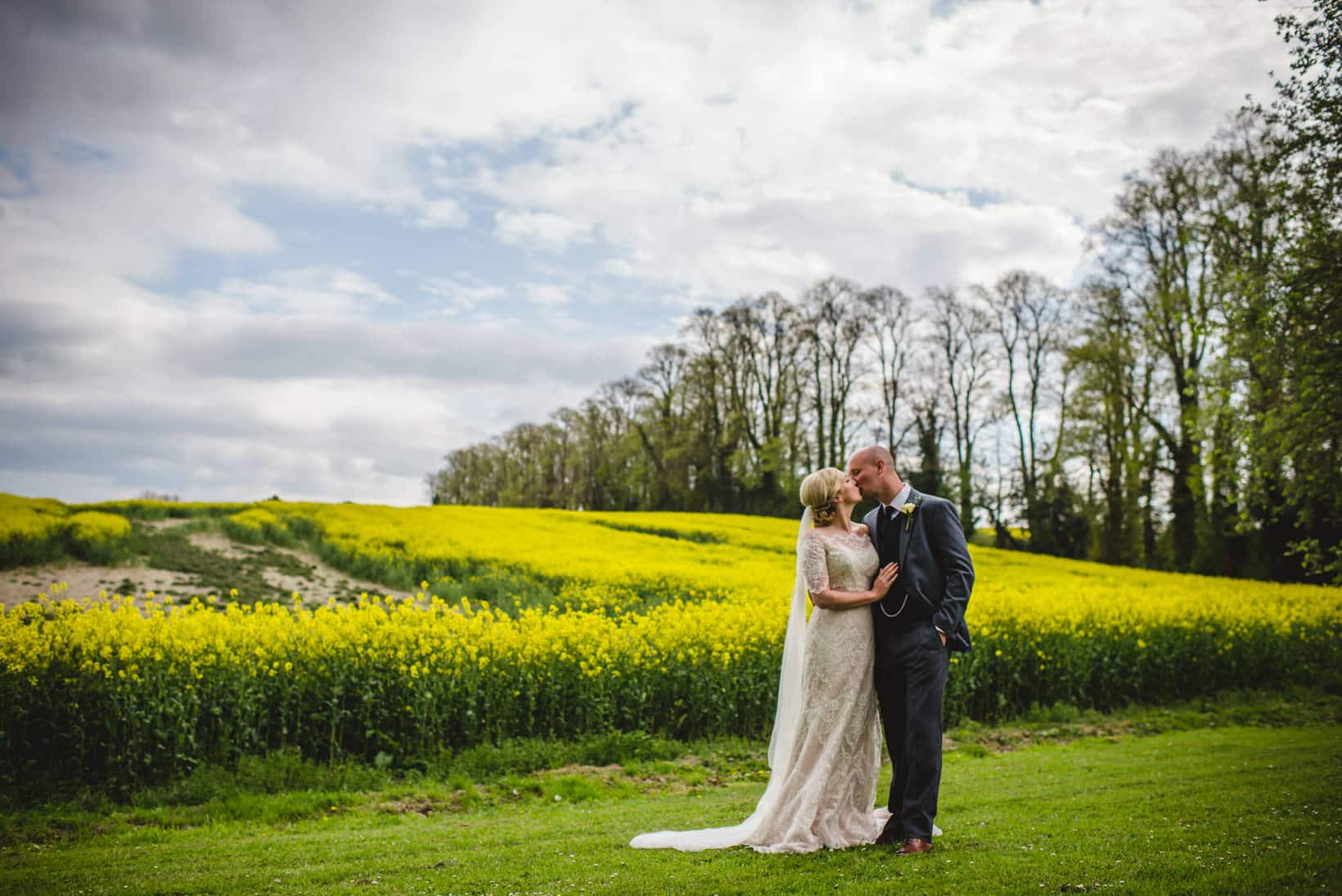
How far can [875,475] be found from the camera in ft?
18.3

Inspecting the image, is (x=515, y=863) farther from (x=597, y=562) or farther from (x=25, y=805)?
(x=597, y=562)

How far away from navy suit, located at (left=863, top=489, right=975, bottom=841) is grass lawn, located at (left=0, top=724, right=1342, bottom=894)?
0.38m

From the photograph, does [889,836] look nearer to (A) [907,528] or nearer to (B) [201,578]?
(A) [907,528]

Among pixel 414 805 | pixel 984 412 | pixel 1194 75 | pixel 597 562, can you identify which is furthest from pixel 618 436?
pixel 414 805

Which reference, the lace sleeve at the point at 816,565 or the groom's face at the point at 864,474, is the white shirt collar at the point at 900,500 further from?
the lace sleeve at the point at 816,565

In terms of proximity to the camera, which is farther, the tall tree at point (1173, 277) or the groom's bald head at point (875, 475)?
the tall tree at point (1173, 277)

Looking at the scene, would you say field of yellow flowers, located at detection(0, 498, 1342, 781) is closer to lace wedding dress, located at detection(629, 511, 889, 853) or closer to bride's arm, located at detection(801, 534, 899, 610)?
lace wedding dress, located at detection(629, 511, 889, 853)

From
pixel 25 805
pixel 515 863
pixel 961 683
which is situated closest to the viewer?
pixel 515 863

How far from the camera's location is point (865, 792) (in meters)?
5.41

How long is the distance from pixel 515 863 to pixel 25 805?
4.89 m

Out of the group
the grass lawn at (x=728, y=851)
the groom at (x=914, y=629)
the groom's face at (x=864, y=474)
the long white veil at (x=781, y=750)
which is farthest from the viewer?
the groom's face at (x=864, y=474)

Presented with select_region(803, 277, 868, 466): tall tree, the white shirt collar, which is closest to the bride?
the white shirt collar

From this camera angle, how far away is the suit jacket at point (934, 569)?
523 centimetres

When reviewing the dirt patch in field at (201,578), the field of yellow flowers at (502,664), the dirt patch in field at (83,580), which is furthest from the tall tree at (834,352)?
the dirt patch in field at (83,580)
